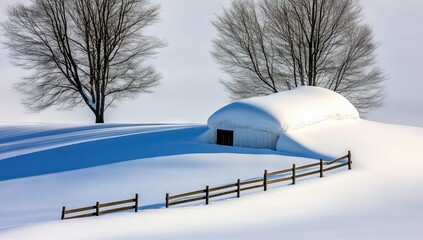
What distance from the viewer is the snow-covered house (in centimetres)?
2633

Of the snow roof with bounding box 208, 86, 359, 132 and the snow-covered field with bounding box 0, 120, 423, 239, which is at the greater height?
the snow roof with bounding box 208, 86, 359, 132

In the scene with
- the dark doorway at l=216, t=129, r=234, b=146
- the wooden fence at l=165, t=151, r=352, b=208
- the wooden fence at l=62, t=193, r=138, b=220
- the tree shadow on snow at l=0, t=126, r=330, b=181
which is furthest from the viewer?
the dark doorway at l=216, t=129, r=234, b=146

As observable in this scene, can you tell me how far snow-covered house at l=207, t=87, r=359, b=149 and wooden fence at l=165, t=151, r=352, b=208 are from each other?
3.64m

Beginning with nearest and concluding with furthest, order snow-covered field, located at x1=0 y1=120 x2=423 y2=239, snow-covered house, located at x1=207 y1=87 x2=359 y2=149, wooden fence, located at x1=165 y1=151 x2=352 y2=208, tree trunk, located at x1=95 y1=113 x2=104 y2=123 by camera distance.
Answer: snow-covered field, located at x1=0 y1=120 x2=423 y2=239
wooden fence, located at x1=165 y1=151 x2=352 y2=208
snow-covered house, located at x1=207 y1=87 x2=359 y2=149
tree trunk, located at x1=95 y1=113 x2=104 y2=123

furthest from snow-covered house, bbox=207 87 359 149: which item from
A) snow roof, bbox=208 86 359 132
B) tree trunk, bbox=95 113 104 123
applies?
tree trunk, bbox=95 113 104 123

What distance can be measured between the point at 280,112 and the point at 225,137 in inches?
129

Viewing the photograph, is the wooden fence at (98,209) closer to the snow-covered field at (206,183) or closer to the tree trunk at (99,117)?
the snow-covered field at (206,183)

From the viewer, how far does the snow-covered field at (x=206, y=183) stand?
1495 centimetres

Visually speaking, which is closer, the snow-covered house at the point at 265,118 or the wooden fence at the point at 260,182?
the wooden fence at the point at 260,182

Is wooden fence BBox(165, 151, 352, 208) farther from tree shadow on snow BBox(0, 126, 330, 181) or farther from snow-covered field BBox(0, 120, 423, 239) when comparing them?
tree shadow on snow BBox(0, 126, 330, 181)

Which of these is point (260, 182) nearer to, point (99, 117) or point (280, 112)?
point (280, 112)

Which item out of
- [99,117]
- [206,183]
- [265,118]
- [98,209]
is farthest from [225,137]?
[99,117]

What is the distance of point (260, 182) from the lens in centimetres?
2108

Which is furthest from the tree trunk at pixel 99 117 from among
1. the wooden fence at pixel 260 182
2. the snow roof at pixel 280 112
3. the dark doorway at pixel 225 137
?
the wooden fence at pixel 260 182
